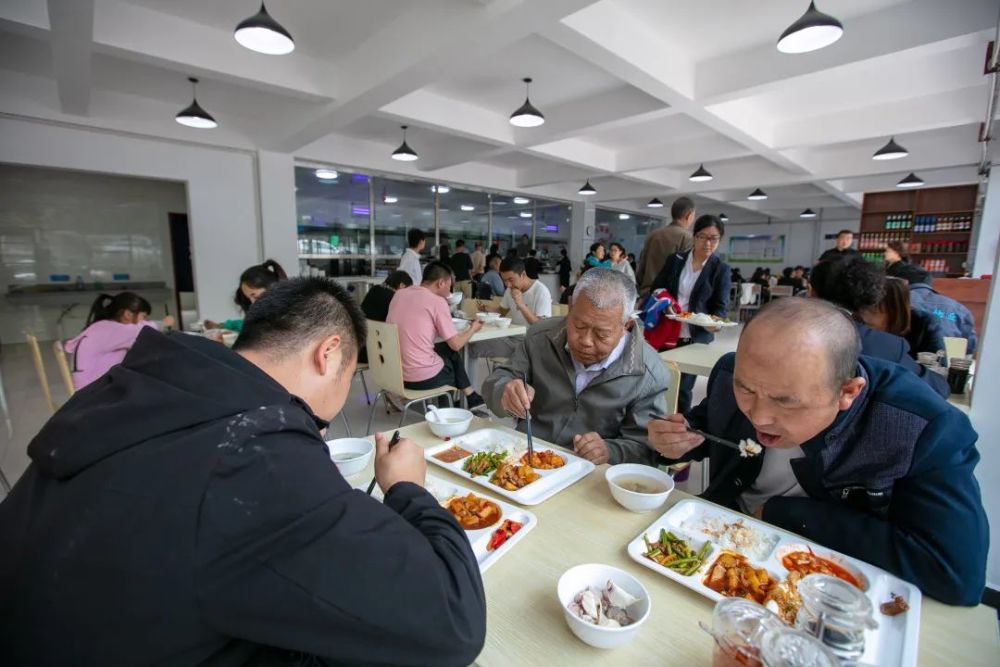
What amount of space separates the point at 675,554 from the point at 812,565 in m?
0.26

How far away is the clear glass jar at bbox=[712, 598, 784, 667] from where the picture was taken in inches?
24.8

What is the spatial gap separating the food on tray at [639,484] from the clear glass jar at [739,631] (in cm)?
48

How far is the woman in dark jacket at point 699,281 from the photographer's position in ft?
10.4

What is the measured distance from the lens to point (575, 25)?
307cm

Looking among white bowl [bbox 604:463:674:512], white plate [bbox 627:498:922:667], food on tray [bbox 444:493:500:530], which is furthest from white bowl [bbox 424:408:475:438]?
white plate [bbox 627:498:922:667]

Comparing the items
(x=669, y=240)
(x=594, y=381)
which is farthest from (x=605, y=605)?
(x=669, y=240)

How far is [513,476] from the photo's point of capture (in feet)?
4.09

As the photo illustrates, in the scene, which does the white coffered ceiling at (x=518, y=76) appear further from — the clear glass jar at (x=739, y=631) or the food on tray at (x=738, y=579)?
the clear glass jar at (x=739, y=631)

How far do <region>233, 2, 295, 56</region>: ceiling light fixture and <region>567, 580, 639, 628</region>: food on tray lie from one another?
3.21m

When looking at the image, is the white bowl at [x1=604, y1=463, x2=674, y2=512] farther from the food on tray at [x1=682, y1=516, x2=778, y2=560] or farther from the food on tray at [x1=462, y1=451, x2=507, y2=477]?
the food on tray at [x1=462, y1=451, x2=507, y2=477]

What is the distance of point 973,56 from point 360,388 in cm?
652

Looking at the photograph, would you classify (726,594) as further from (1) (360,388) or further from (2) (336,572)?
(1) (360,388)

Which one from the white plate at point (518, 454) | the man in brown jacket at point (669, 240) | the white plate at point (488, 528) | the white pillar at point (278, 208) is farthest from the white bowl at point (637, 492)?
the white pillar at point (278, 208)

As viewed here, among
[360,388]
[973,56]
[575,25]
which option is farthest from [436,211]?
[973,56]
